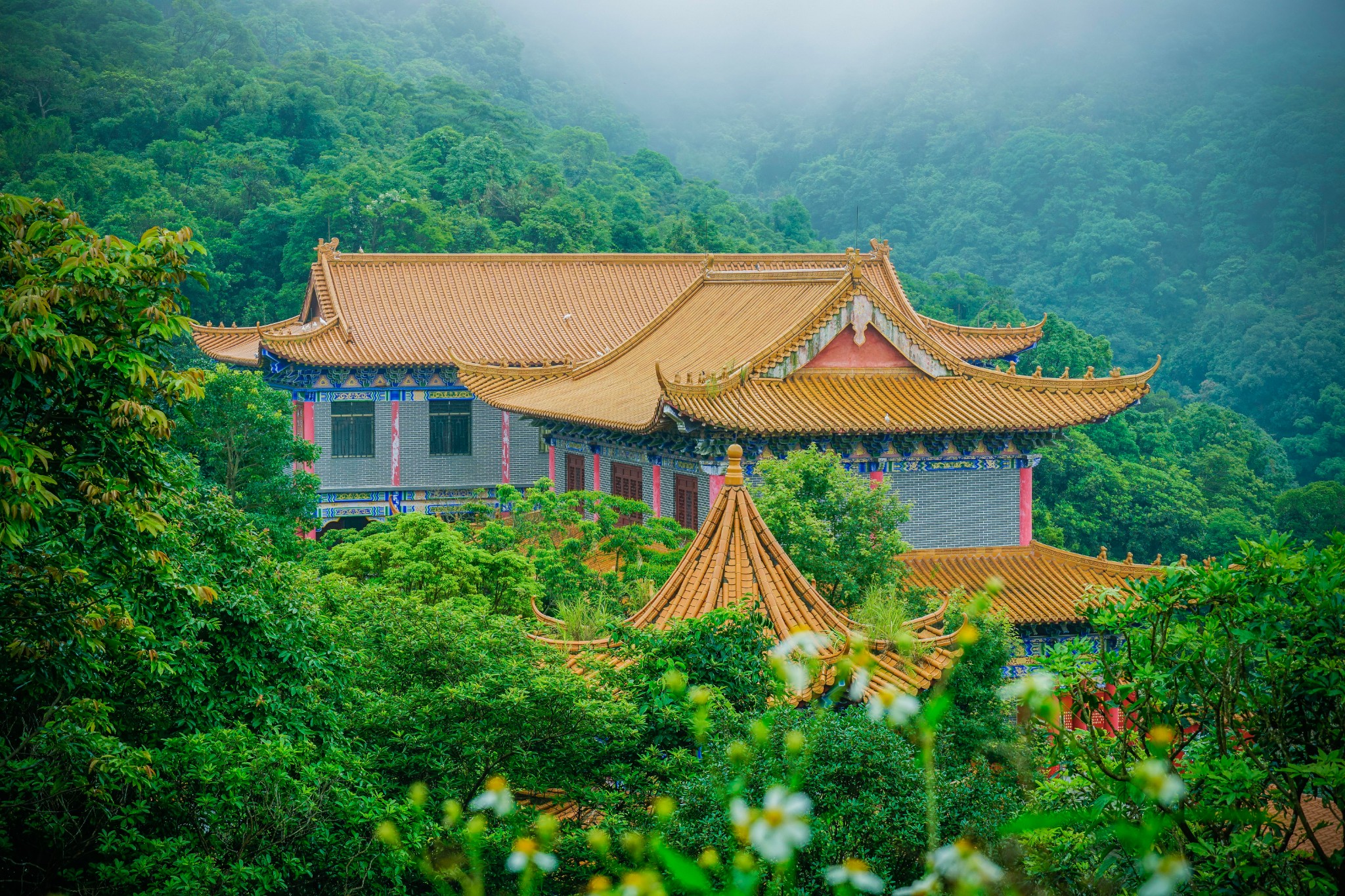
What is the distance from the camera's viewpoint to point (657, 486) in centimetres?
2253

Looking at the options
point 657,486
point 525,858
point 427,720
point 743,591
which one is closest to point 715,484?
point 657,486

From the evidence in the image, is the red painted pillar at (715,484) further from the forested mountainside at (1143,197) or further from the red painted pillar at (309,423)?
the forested mountainside at (1143,197)

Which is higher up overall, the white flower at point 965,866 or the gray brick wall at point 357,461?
the gray brick wall at point 357,461

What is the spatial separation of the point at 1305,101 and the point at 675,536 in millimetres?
92986

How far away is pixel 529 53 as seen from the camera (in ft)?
425

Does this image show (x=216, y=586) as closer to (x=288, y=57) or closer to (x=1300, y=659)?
(x=1300, y=659)

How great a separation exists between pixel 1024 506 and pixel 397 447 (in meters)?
15.9

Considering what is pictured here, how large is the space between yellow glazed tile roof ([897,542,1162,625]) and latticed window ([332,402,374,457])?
15.6m

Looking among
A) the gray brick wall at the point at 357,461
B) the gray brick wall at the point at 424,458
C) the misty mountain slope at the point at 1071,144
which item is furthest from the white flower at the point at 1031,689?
the misty mountain slope at the point at 1071,144

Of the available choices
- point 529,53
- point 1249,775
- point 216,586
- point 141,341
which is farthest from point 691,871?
point 529,53

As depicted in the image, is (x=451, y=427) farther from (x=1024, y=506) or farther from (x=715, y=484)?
(x=1024, y=506)

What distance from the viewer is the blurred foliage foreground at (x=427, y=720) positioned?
689 cm

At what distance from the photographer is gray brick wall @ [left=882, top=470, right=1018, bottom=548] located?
2103cm

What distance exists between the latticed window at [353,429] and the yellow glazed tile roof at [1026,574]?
1565 centimetres
